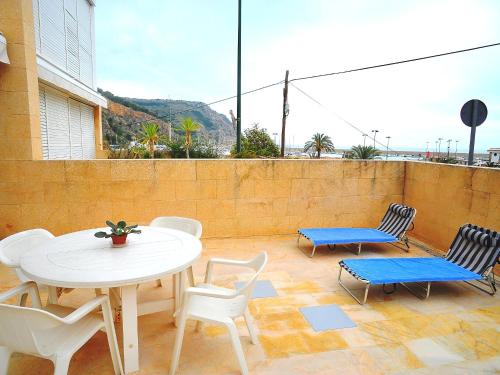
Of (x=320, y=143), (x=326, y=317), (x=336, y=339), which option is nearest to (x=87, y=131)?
(x=326, y=317)

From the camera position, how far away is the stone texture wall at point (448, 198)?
4223mm

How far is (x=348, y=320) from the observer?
9.44 feet

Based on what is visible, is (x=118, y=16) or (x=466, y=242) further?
(x=118, y=16)

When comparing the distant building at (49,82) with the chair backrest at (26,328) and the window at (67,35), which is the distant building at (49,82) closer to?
the window at (67,35)

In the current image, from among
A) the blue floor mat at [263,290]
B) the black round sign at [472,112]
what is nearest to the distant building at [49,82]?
the blue floor mat at [263,290]

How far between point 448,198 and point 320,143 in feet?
102

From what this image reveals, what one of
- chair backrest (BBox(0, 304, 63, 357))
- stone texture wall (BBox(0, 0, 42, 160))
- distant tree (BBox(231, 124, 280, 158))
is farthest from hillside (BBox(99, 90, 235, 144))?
chair backrest (BBox(0, 304, 63, 357))

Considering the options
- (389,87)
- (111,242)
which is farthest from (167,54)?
(111,242)

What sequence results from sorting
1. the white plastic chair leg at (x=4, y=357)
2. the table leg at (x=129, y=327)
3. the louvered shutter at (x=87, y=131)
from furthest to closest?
the louvered shutter at (x=87, y=131)
the table leg at (x=129, y=327)
the white plastic chair leg at (x=4, y=357)

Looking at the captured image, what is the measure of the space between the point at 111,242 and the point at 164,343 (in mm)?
974

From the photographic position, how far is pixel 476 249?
371cm

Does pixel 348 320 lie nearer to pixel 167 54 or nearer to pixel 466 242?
pixel 466 242

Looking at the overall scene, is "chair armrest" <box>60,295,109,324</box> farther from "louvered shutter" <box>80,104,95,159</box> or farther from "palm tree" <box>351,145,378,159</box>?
"palm tree" <box>351,145,378,159</box>

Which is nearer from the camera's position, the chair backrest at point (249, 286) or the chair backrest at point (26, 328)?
the chair backrest at point (26, 328)
